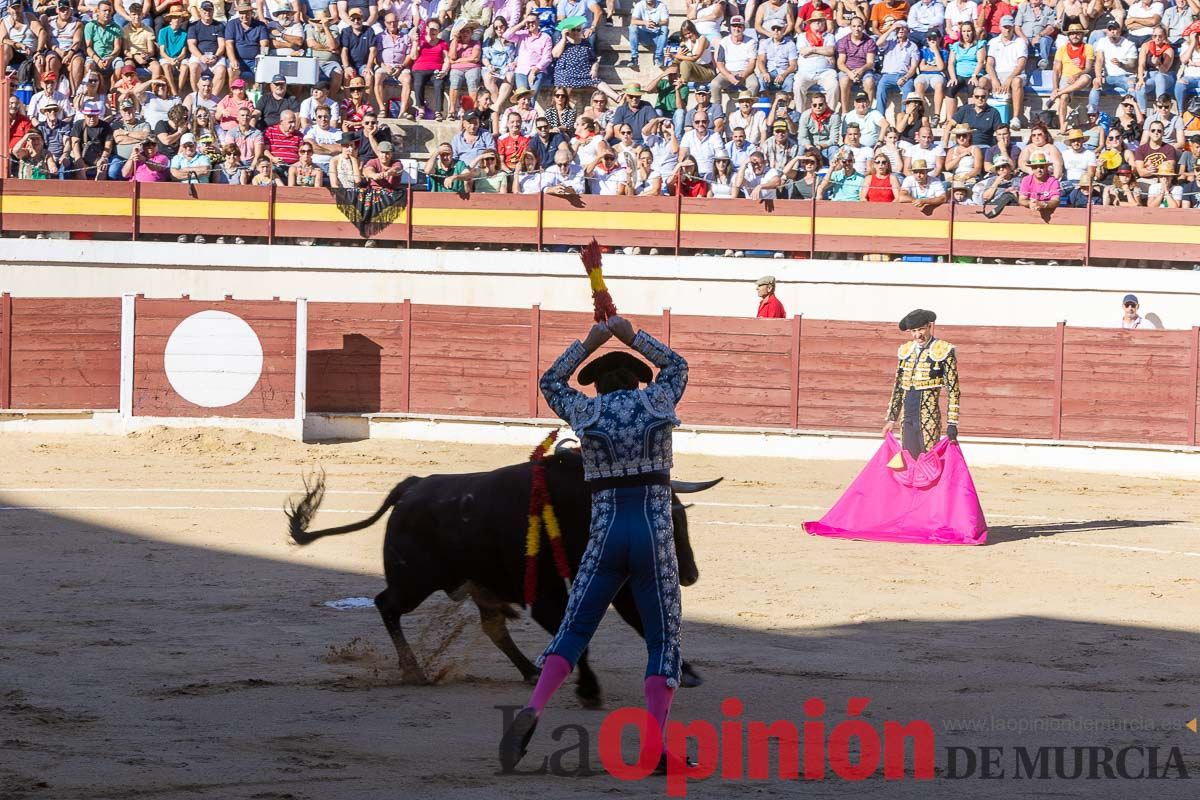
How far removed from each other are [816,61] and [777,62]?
0.46 m

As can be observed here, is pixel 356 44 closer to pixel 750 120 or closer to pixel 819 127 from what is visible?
pixel 750 120

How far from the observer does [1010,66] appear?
15.5 m

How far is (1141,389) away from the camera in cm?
1356

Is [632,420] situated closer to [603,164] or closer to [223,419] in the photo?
[223,419]

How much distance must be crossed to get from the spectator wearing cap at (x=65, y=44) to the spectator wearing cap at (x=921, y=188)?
8.41 m

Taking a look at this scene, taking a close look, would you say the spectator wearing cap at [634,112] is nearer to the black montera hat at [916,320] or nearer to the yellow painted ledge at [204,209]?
the yellow painted ledge at [204,209]

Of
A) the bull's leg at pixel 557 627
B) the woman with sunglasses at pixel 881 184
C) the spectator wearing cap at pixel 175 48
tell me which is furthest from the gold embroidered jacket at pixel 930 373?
the spectator wearing cap at pixel 175 48

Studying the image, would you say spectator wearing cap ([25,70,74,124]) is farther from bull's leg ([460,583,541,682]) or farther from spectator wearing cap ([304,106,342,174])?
bull's leg ([460,583,541,682])

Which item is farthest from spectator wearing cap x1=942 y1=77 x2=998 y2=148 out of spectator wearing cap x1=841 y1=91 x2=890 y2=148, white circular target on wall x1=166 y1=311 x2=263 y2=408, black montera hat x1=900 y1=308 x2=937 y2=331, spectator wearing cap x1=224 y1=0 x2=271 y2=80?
spectator wearing cap x1=224 y1=0 x2=271 y2=80

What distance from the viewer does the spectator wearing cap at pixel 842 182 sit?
15.2 m

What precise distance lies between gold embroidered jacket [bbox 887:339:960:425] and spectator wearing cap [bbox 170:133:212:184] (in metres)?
9.05

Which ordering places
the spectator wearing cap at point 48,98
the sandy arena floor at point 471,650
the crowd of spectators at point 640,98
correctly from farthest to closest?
the spectator wearing cap at point 48,98 → the crowd of spectators at point 640,98 → the sandy arena floor at point 471,650

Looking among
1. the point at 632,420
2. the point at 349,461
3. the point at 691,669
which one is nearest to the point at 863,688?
the point at 691,669

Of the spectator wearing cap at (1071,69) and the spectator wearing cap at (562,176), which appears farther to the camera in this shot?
the spectator wearing cap at (562,176)
